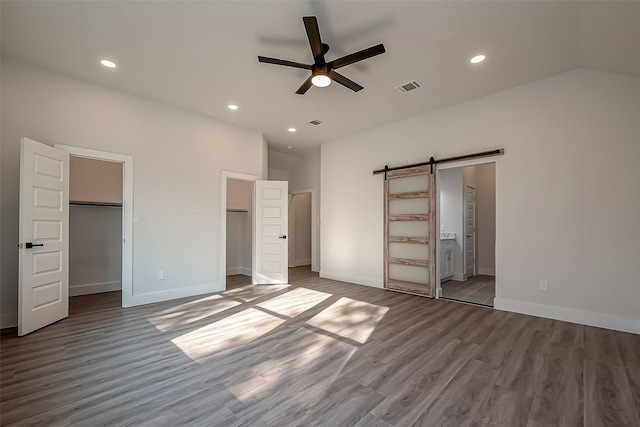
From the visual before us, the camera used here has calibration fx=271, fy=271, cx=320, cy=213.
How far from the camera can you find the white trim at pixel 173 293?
404 centimetres

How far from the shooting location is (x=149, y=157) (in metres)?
4.21

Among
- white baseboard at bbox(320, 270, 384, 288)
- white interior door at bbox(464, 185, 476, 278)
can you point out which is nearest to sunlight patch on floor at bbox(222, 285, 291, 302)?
white baseboard at bbox(320, 270, 384, 288)

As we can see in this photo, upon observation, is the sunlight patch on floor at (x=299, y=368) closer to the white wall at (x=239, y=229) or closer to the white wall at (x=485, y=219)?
the white wall at (x=239, y=229)

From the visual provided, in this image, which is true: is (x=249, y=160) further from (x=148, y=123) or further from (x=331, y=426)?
(x=331, y=426)

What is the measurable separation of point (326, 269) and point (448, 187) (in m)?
3.33

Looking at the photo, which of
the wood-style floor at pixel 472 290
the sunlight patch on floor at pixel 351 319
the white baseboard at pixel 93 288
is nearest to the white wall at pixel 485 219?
the wood-style floor at pixel 472 290

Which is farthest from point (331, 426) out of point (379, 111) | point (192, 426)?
point (379, 111)

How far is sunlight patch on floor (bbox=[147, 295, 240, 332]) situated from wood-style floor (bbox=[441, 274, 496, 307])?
3.59m

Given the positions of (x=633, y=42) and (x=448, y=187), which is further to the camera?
(x=448, y=187)

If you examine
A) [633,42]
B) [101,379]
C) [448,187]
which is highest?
[633,42]

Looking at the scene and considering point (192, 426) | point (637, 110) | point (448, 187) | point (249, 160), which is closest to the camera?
point (192, 426)

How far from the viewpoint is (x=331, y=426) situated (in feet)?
5.22

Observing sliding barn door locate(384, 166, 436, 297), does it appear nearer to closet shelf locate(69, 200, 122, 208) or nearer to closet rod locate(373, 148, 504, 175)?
closet rod locate(373, 148, 504, 175)

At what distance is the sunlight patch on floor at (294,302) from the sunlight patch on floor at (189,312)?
0.57m
